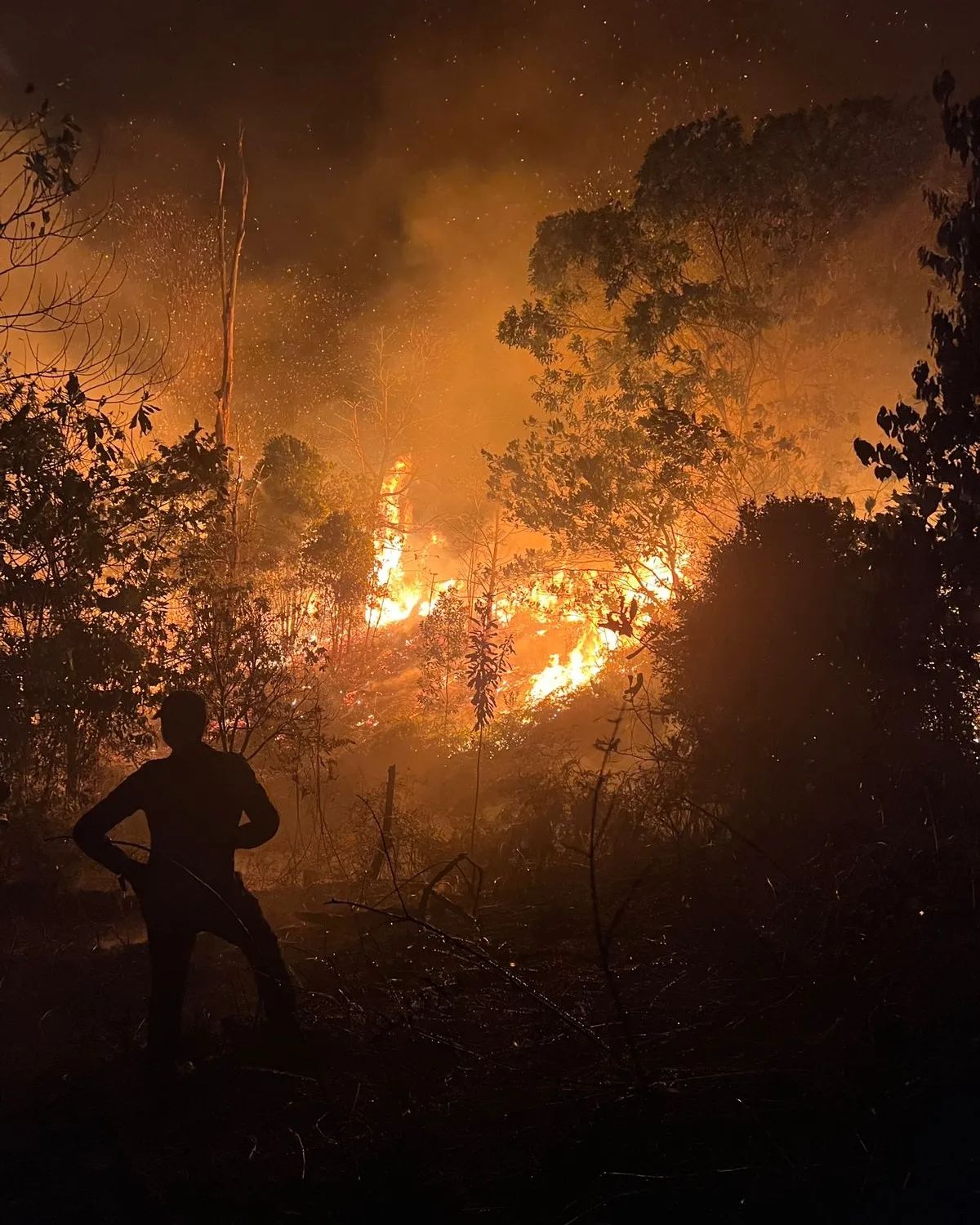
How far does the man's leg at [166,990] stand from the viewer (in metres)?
4.34

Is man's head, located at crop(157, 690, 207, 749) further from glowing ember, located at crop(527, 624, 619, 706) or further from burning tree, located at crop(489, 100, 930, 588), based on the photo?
glowing ember, located at crop(527, 624, 619, 706)

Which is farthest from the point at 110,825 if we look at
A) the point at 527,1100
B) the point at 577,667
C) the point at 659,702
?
the point at 577,667

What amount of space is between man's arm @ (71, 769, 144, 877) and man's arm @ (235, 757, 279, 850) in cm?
54

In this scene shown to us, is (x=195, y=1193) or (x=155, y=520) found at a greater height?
(x=155, y=520)

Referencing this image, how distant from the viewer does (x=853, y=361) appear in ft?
71.5

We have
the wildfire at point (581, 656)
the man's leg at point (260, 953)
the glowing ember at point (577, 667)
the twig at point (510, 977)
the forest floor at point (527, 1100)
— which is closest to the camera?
the forest floor at point (527, 1100)

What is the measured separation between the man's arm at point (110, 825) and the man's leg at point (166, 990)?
1.28ft


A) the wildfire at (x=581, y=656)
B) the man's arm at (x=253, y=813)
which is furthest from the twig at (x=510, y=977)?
the wildfire at (x=581, y=656)

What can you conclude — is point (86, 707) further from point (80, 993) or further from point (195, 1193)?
point (195, 1193)

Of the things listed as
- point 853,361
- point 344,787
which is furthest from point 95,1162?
point 853,361

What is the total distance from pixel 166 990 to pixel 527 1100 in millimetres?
2039

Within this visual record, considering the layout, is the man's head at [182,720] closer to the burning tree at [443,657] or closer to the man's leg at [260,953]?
the man's leg at [260,953]

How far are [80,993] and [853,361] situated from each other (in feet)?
74.0

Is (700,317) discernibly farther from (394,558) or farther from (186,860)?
(394,558)
